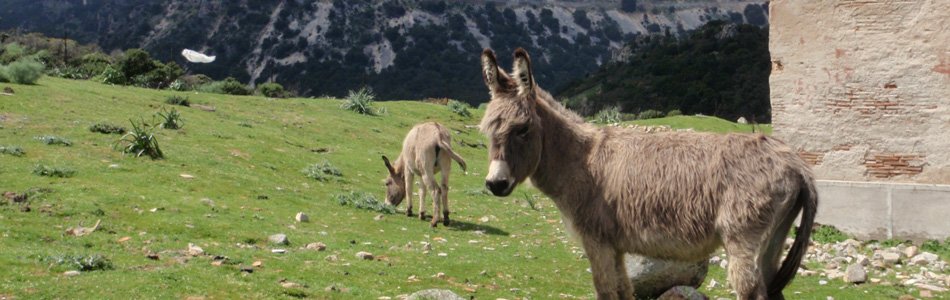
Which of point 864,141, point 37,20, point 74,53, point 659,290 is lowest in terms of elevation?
point 659,290

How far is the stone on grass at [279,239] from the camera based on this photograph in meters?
10.1

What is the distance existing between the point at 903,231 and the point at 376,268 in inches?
336

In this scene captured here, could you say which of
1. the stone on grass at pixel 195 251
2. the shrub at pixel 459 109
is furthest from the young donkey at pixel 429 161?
the shrub at pixel 459 109

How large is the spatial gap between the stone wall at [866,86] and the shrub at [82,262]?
1066 centimetres

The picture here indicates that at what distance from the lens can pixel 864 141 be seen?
1170 centimetres

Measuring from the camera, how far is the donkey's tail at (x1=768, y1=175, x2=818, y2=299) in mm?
4883

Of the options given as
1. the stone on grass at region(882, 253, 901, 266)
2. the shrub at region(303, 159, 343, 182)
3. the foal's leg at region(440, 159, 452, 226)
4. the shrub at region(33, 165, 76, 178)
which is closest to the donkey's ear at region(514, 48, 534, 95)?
the stone on grass at region(882, 253, 901, 266)

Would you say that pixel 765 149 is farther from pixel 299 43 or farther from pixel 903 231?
pixel 299 43

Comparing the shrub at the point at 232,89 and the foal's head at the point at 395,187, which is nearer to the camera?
the foal's head at the point at 395,187

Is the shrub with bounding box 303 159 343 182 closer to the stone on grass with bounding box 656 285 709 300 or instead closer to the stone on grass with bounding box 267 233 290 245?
the stone on grass with bounding box 267 233 290 245

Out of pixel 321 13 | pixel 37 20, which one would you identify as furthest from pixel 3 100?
pixel 37 20

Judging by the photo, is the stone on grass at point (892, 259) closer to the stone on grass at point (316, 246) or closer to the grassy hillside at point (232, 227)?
the grassy hillside at point (232, 227)

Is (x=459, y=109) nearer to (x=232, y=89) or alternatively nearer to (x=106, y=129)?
(x=232, y=89)

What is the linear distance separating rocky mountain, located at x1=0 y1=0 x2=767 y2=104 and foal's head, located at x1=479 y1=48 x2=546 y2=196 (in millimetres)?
86192
